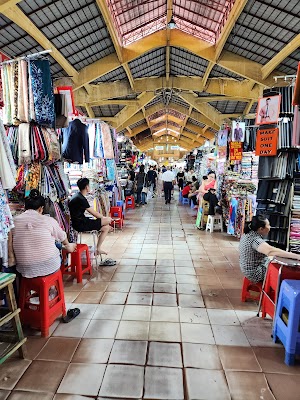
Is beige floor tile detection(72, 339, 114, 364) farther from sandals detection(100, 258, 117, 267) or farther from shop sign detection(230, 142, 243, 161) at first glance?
shop sign detection(230, 142, 243, 161)

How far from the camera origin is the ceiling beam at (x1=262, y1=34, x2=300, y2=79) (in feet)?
20.9

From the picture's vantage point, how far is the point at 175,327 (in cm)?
299

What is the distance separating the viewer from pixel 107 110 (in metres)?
14.6

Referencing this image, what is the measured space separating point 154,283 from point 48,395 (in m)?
2.16

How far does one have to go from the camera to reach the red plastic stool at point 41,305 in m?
2.81

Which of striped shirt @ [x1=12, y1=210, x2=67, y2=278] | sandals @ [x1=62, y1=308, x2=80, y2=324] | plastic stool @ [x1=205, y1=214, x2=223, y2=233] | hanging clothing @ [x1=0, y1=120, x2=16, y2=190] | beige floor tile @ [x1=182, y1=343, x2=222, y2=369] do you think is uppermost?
hanging clothing @ [x1=0, y1=120, x2=16, y2=190]

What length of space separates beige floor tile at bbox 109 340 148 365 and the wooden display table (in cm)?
77

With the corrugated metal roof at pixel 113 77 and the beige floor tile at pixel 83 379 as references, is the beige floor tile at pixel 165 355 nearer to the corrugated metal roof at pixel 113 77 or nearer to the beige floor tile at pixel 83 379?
the beige floor tile at pixel 83 379

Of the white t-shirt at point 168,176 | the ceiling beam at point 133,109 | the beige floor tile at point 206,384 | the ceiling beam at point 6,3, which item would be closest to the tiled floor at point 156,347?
the beige floor tile at point 206,384

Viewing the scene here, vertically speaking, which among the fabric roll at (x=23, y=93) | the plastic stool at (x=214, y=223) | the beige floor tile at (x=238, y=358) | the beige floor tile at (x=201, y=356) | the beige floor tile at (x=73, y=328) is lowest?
the beige floor tile at (x=238, y=358)

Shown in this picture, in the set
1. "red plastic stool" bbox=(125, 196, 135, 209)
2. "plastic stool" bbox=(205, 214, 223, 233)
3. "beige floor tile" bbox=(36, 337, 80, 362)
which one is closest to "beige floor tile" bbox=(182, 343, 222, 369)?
"beige floor tile" bbox=(36, 337, 80, 362)

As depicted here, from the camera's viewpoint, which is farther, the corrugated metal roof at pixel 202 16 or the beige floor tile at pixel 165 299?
the corrugated metal roof at pixel 202 16

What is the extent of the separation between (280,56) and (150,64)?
4.56m

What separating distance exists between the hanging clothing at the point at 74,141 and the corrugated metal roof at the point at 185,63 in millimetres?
6021
